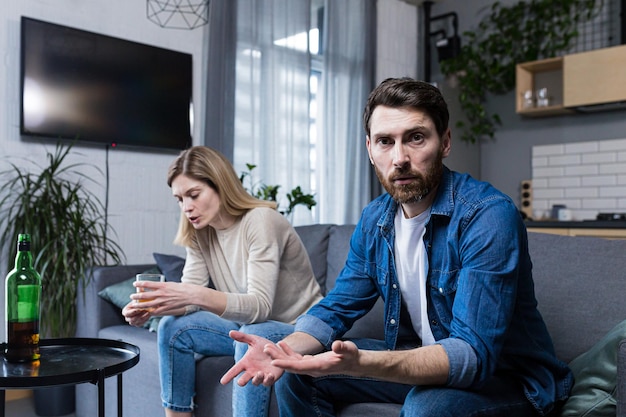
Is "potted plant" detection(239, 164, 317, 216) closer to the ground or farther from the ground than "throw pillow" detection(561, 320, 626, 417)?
farther from the ground

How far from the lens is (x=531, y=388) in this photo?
1365 millimetres

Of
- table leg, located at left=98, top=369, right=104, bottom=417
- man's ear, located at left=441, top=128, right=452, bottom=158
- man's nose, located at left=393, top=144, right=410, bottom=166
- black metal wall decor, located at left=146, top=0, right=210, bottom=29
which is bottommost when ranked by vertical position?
table leg, located at left=98, top=369, right=104, bottom=417

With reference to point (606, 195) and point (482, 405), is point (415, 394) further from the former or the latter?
point (606, 195)

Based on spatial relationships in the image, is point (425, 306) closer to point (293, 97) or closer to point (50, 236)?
point (50, 236)

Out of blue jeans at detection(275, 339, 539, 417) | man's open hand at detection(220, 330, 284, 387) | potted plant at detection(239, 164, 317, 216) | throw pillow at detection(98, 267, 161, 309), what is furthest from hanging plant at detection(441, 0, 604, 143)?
man's open hand at detection(220, 330, 284, 387)

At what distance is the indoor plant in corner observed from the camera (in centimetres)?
268

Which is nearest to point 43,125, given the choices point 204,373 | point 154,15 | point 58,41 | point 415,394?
point 58,41

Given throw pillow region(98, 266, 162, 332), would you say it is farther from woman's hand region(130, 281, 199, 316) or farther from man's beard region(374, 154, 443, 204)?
man's beard region(374, 154, 443, 204)

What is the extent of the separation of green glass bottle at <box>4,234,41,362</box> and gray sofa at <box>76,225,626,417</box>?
22.3 inches

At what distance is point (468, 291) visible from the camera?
1.28 meters

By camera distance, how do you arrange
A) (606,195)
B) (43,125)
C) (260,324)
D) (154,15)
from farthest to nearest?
(606,195), (154,15), (43,125), (260,324)

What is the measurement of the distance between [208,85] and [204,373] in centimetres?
219

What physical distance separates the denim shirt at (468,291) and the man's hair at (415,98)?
147mm

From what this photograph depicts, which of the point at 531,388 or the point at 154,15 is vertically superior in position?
the point at 154,15
